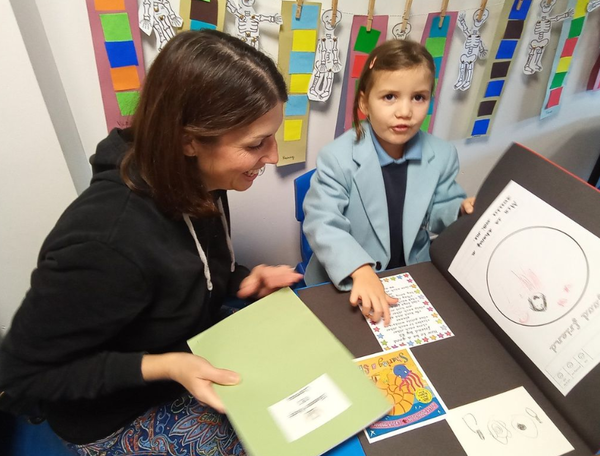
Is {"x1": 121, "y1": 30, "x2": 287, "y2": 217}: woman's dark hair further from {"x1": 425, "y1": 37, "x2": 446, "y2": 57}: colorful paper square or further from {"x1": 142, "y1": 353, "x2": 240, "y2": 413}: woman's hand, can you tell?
{"x1": 425, "y1": 37, "x2": 446, "y2": 57}: colorful paper square

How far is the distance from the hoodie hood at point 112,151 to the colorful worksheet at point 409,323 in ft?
1.59

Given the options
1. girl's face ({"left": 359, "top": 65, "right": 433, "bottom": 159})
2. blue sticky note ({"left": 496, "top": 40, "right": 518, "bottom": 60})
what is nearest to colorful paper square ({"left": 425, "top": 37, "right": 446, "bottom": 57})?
blue sticky note ({"left": 496, "top": 40, "right": 518, "bottom": 60})

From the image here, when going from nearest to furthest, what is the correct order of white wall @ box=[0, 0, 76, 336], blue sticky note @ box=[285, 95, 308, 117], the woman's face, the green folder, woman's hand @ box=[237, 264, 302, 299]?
the green folder → the woman's face → woman's hand @ box=[237, 264, 302, 299] → white wall @ box=[0, 0, 76, 336] → blue sticky note @ box=[285, 95, 308, 117]

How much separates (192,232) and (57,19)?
0.66m

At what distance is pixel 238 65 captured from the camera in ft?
1.83

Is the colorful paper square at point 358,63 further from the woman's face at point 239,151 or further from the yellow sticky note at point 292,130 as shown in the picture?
the woman's face at point 239,151

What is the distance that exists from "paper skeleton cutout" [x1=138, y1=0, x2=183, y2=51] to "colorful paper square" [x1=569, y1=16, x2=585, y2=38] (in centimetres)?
126

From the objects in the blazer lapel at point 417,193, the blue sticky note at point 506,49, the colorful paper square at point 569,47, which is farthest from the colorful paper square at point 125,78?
the colorful paper square at point 569,47

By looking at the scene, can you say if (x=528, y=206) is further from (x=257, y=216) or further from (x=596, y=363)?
(x=257, y=216)

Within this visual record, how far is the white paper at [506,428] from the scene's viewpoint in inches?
18.9

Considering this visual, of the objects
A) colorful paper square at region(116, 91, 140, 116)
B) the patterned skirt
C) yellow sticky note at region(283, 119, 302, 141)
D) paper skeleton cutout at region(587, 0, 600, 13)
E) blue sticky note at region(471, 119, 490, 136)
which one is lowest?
the patterned skirt

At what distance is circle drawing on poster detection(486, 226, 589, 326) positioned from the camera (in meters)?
0.52

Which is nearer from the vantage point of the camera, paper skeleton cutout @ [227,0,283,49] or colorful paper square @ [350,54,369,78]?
paper skeleton cutout @ [227,0,283,49]

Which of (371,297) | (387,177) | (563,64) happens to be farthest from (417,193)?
(563,64)
